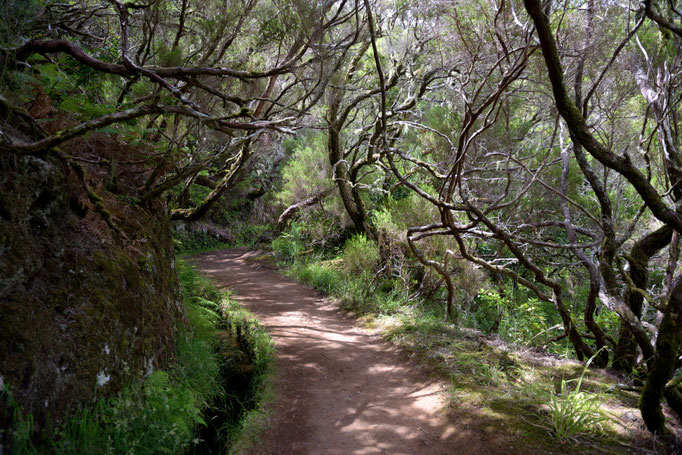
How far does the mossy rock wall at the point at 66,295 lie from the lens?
2357 millimetres

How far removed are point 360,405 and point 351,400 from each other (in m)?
0.14

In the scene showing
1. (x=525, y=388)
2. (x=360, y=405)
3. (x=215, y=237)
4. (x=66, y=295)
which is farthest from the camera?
(x=215, y=237)

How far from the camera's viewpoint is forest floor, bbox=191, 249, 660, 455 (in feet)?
10.8

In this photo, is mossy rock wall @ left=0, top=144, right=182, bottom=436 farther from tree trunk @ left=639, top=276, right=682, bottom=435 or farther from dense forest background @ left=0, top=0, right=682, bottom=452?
tree trunk @ left=639, top=276, right=682, bottom=435

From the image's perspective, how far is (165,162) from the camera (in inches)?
167

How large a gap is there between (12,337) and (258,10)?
4.78 metres

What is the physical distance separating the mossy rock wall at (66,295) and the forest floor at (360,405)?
145 cm

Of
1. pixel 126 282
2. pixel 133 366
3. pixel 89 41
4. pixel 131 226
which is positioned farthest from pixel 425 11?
pixel 133 366

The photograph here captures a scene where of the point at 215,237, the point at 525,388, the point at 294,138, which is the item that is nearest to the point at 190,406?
the point at 294,138

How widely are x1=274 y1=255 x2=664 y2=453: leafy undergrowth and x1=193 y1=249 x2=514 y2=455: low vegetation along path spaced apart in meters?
0.22

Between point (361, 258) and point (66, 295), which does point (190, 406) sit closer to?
point (66, 295)

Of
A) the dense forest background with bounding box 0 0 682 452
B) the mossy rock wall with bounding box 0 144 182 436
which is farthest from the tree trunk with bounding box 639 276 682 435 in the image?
the mossy rock wall with bounding box 0 144 182 436

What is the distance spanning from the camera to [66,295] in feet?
9.13

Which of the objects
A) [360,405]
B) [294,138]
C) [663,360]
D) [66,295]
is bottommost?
[360,405]
